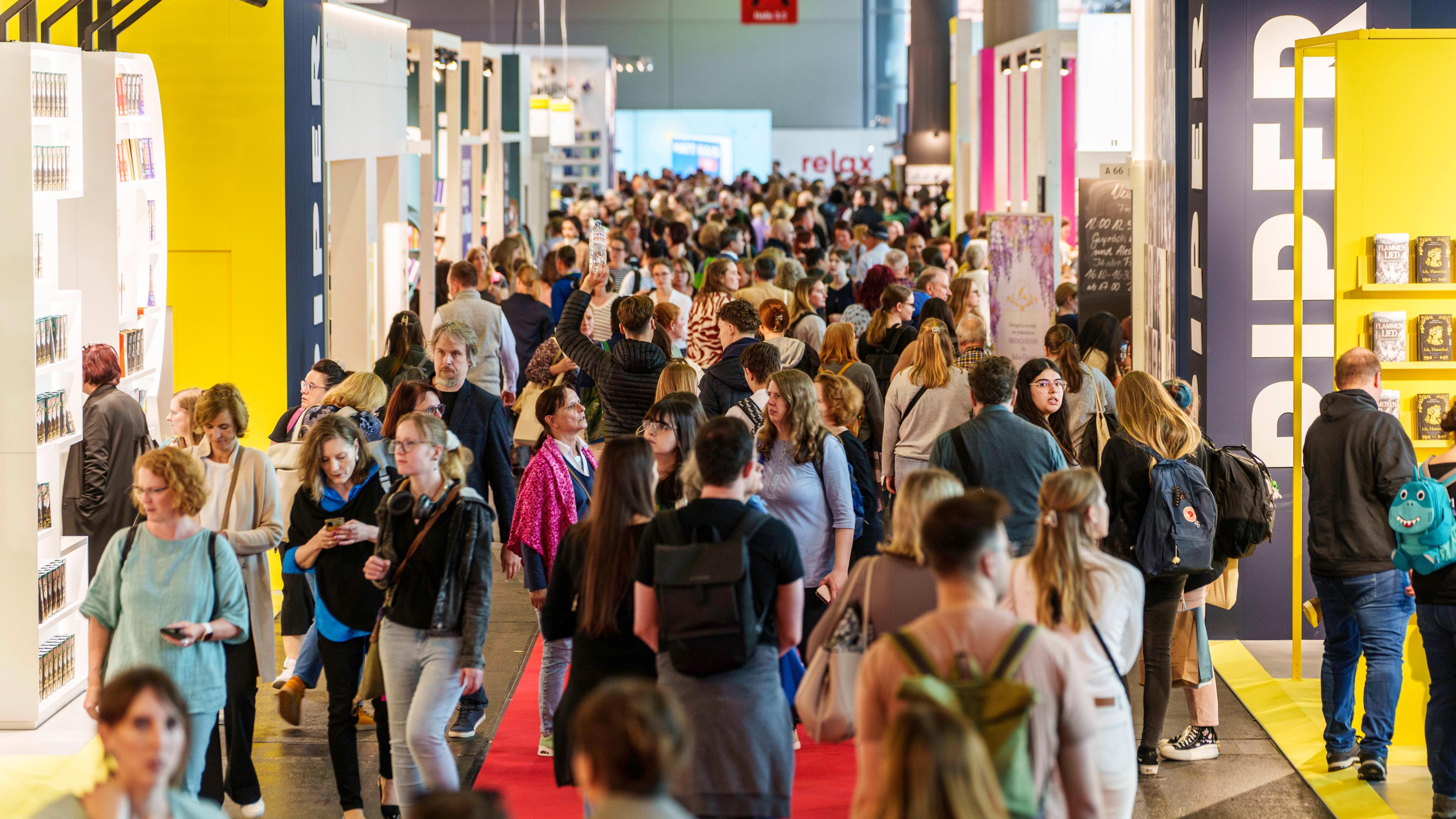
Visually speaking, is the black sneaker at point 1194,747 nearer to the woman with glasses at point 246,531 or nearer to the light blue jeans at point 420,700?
the light blue jeans at point 420,700

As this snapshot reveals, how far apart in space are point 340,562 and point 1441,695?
3.46m

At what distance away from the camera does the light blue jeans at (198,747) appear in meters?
4.09

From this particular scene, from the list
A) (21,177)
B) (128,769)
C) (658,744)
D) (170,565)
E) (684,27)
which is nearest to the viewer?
(658,744)

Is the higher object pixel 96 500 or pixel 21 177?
pixel 21 177

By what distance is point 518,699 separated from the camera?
649cm

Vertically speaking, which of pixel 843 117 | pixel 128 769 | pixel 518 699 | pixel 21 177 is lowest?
pixel 518 699

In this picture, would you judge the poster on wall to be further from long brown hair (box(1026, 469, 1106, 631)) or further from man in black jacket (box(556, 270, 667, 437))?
long brown hair (box(1026, 469, 1106, 631))

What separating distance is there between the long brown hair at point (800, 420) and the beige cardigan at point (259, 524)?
5.27ft

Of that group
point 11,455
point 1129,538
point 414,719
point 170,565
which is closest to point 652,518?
point 414,719

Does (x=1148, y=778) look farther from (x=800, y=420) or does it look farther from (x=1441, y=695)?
(x=800, y=420)

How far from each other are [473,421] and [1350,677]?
3382mm

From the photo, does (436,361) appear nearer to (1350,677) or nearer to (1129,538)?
(1129,538)

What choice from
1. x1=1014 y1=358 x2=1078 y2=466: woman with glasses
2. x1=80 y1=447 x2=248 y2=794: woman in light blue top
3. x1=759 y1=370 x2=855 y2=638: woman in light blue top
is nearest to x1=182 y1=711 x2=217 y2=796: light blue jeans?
x1=80 y1=447 x2=248 y2=794: woman in light blue top

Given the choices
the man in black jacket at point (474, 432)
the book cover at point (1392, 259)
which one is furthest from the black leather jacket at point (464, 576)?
the book cover at point (1392, 259)
